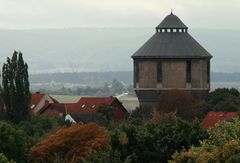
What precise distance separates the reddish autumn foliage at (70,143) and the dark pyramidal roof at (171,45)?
4362 cm

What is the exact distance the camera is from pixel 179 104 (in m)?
89.5

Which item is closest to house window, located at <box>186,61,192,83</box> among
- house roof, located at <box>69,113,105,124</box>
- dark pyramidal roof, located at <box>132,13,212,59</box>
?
dark pyramidal roof, located at <box>132,13,212,59</box>

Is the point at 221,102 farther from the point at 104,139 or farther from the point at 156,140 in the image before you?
the point at 156,140

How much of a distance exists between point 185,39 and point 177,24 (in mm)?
2135

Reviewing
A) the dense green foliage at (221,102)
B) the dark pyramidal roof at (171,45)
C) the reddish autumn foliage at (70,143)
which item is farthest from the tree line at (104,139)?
the dark pyramidal roof at (171,45)

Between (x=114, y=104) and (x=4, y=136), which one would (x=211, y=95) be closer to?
(x=114, y=104)

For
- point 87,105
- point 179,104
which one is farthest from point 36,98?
point 179,104

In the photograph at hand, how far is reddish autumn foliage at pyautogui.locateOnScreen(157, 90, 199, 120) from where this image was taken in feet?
288

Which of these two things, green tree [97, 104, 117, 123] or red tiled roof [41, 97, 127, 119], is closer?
green tree [97, 104, 117, 123]

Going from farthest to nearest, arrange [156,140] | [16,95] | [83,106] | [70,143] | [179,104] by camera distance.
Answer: [83,106]
[179,104]
[16,95]
[70,143]
[156,140]

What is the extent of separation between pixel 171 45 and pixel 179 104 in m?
11.4

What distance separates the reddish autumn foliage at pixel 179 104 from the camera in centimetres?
8775

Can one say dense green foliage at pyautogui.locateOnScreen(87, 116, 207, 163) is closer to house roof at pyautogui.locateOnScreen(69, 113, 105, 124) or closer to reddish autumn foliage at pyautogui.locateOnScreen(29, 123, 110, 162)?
reddish autumn foliage at pyautogui.locateOnScreen(29, 123, 110, 162)

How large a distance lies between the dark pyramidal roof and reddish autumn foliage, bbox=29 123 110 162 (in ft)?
143
